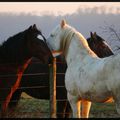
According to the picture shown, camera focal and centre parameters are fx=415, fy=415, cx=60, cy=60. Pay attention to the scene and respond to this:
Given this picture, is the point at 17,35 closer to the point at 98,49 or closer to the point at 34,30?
the point at 34,30

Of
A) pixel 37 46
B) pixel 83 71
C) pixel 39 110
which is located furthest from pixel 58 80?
pixel 83 71

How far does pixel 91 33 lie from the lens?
9812 mm

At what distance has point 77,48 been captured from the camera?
7.46 m

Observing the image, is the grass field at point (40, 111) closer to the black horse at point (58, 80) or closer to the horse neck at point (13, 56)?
the black horse at point (58, 80)

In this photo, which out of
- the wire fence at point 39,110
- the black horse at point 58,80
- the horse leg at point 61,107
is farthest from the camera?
the wire fence at point 39,110

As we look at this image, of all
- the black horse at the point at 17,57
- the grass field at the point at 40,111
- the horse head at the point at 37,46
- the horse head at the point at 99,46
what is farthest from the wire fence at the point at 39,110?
the horse head at the point at 99,46

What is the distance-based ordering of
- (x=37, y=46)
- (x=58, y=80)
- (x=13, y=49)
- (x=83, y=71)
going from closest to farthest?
(x=83, y=71) < (x=37, y=46) < (x=13, y=49) < (x=58, y=80)

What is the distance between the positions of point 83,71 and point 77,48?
0.66 meters

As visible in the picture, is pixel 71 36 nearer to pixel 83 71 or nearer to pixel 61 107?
pixel 83 71

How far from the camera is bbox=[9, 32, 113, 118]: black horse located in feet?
30.5

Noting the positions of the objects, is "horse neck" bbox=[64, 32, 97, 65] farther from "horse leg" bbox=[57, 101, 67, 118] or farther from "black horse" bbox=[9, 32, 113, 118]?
"horse leg" bbox=[57, 101, 67, 118]

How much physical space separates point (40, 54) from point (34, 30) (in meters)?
0.52

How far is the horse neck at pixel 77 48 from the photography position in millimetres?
7350

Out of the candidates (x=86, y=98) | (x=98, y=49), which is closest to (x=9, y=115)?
(x=98, y=49)
